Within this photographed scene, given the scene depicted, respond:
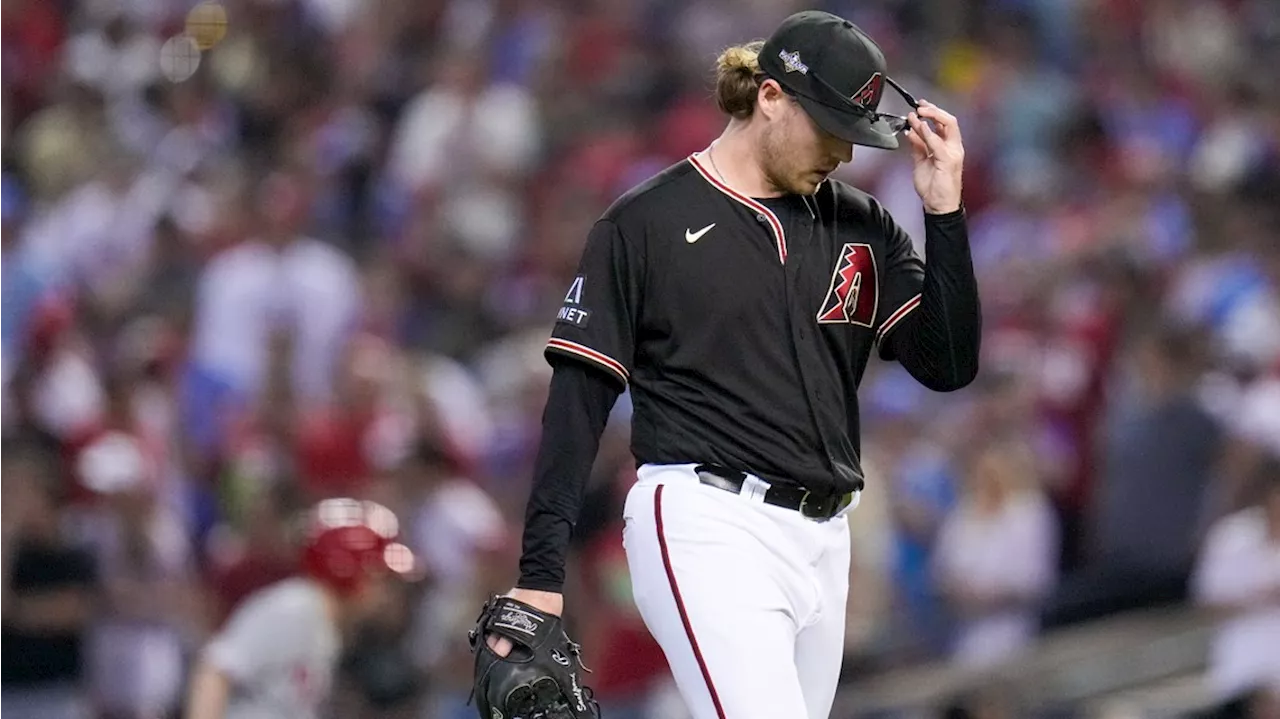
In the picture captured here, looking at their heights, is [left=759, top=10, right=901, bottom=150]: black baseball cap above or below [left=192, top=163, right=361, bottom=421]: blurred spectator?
below

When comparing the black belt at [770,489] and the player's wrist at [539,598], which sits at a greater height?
the black belt at [770,489]

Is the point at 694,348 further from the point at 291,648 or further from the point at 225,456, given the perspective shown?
the point at 225,456

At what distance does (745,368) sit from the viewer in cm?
437

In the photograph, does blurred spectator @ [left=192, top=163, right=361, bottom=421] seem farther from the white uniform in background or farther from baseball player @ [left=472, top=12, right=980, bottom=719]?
baseball player @ [left=472, top=12, right=980, bottom=719]

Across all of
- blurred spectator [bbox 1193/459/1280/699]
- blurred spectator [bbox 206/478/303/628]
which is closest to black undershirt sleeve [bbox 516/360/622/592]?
blurred spectator [bbox 206/478/303/628]

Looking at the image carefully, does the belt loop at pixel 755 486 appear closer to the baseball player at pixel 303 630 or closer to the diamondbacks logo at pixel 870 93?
the diamondbacks logo at pixel 870 93

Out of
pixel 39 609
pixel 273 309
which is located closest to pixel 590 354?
pixel 39 609

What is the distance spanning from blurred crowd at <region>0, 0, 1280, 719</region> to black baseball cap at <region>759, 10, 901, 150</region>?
262 cm

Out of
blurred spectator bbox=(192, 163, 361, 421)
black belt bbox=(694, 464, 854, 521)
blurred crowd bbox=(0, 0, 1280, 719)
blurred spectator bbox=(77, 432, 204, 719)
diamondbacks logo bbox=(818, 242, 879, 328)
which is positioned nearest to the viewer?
black belt bbox=(694, 464, 854, 521)

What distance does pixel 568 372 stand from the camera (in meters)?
4.32

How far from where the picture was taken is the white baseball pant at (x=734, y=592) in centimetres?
421

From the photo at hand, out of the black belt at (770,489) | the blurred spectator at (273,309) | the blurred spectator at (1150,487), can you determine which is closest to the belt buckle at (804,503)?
the black belt at (770,489)

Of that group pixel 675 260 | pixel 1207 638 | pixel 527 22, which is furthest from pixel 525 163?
pixel 675 260

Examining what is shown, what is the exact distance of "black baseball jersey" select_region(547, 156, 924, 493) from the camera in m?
4.35
